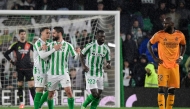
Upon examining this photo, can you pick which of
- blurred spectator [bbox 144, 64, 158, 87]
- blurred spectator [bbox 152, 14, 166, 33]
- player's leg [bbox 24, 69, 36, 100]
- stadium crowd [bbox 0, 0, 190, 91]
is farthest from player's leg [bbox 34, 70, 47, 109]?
blurred spectator [bbox 152, 14, 166, 33]

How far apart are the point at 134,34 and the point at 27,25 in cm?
373

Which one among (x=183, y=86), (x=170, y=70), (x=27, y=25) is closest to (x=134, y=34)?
(x=183, y=86)

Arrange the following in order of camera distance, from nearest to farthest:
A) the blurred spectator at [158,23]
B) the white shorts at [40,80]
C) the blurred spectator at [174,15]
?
1. the white shorts at [40,80]
2. the blurred spectator at [158,23]
3. the blurred spectator at [174,15]

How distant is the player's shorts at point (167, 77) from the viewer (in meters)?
14.4

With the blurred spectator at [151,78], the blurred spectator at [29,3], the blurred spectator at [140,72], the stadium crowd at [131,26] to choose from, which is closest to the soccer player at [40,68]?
the stadium crowd at [131,26]

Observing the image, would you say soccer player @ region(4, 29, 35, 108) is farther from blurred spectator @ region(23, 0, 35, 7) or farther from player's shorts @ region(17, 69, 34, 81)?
blurred spectator @ region(23, 0, 35, 7)

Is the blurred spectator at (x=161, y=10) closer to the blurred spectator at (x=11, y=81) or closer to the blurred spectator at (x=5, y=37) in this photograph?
the blurred spectator at (x=5, y=37)

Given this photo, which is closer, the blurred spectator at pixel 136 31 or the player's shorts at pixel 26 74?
the player's shorts at pixel 26 74

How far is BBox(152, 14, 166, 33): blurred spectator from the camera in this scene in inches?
914

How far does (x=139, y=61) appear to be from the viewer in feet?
71.8

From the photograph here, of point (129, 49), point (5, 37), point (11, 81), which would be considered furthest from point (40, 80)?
point (129, 49)

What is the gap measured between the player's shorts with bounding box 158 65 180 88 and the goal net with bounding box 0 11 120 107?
5108mm

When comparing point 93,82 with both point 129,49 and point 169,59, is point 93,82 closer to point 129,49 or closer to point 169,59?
point 169,59

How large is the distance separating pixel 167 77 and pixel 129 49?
24.6ft
